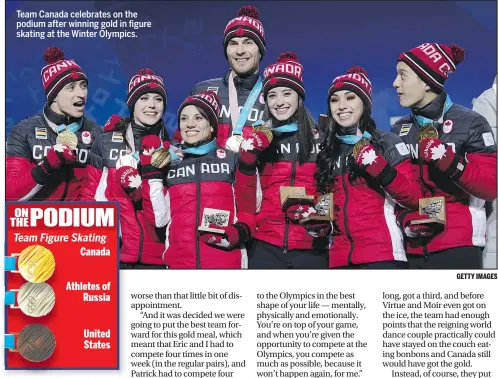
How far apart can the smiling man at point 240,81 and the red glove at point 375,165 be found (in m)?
1.15

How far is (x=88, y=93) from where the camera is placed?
9.78 meters

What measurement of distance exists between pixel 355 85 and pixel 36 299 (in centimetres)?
364

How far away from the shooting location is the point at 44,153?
967 cm

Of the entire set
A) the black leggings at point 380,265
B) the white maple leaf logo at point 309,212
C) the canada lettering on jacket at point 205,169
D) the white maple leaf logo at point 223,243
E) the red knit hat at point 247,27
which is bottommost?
the black leggings at point 380,265

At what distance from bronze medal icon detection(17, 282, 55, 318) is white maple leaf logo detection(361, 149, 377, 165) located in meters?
3.13

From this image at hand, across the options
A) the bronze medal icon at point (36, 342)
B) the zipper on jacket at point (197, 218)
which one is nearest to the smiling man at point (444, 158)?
the zipper on jacket at point (197, 218)

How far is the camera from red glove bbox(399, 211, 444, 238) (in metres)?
→ 8.98

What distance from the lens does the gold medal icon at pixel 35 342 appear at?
8.90 m

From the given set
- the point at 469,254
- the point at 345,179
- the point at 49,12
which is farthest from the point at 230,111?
the point at 469,254

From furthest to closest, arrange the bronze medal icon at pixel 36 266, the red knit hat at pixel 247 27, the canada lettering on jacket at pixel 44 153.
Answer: the canada lettering on jacket at pixel 44 153, the red knit hat at pixel 247 27, the bronze medal icon at pixel 36 266

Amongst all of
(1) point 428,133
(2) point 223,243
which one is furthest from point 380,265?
(2) point 223,243

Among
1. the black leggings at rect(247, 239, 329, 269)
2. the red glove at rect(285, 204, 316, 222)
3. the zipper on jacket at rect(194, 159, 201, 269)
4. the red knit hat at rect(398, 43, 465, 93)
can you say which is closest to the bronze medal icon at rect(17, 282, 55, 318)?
the zipper on jacket at rect(194, 159, 201, 269)

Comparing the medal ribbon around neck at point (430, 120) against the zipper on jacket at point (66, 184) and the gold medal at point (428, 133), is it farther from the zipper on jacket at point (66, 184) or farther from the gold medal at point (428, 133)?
the zipper on jacket at point (66, 184)

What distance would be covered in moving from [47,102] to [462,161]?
419 centimetres
